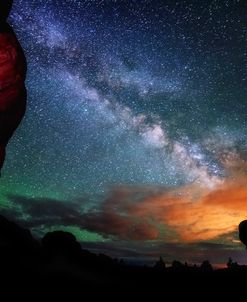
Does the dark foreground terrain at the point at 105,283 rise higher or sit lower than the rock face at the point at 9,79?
lower

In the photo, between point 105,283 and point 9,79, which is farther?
point 9,79

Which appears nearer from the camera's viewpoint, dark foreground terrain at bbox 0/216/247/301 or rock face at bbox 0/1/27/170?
dark foreground terrain at bbox 0/216/247/301

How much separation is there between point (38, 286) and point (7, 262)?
7.98 ft

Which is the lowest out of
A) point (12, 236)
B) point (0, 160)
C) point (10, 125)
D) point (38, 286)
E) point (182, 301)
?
point (182, 301)

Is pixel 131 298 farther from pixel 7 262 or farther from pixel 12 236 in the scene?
pixel 12 236

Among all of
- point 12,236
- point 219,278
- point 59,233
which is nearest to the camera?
point 219,278

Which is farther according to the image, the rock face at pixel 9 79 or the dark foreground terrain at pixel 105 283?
the rock face at pixel 9 79

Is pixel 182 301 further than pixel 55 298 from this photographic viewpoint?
Yes

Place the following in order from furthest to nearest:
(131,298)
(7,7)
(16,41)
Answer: (16,41)
(7,7)
(131,298)

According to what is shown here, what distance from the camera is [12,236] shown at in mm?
19375

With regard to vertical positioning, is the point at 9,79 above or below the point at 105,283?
above

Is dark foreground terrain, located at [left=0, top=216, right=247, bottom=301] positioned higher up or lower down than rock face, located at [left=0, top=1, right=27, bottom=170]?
lower down

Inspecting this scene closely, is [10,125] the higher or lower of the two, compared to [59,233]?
higher

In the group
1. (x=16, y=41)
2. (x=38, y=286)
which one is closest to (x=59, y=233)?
(x=38, y=286)
